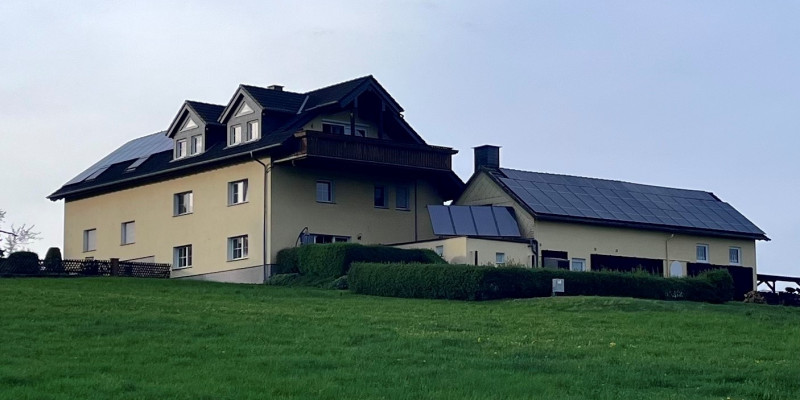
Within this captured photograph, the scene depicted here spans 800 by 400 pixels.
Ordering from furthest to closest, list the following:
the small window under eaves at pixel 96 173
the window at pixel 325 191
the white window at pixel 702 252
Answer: the small window under eaves at pixel 96 173
the white window at pixel 702 252
the window at pixel 325 191

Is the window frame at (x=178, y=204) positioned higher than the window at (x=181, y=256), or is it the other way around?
the window frame at (x=178, y=204)

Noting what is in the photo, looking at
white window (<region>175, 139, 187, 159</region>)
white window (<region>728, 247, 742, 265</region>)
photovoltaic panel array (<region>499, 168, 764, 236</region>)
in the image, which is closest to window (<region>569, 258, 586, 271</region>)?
photovoltaic panel array (<region>499, 168, 764, 236</region>)

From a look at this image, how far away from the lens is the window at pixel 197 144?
58.3m

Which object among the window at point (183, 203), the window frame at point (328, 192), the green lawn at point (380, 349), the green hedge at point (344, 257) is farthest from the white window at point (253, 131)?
the green lawn at point (380, 349)

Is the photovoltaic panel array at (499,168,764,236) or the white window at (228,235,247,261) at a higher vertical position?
the photovoltaic panel array at (499,168,764,236)

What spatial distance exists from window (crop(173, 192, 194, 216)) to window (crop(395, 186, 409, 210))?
910 cm

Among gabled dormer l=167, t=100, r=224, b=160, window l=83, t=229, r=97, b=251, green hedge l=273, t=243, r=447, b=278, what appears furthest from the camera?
window l=83, t=229, r=97, b=251

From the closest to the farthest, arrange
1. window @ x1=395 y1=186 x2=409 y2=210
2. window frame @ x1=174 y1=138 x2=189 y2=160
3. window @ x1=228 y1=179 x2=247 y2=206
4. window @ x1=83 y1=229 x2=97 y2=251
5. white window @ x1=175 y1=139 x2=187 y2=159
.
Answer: window @ x1=228 y1=179 x2=247 y2=206
window @ x1=395 y1=186 x2=409 y2=210
window frame @ x1=174 y1=138 x2=189 y2=160
white window @ x1=175 y1=139 x2=187 y2=159
window @ x1=83 y1=229 x2=97 y2=251

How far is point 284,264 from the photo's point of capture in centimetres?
5175

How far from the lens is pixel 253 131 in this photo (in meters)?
55.7

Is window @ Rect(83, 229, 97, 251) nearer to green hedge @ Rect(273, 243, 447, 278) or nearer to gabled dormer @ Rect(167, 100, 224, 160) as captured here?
gabled dormer @ Rect(167, 100, 224, 160)

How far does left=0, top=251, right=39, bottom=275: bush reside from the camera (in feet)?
169

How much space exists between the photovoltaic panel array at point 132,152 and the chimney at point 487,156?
583 inches

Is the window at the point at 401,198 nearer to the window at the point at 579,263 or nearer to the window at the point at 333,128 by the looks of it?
the window at the point at 333,128
